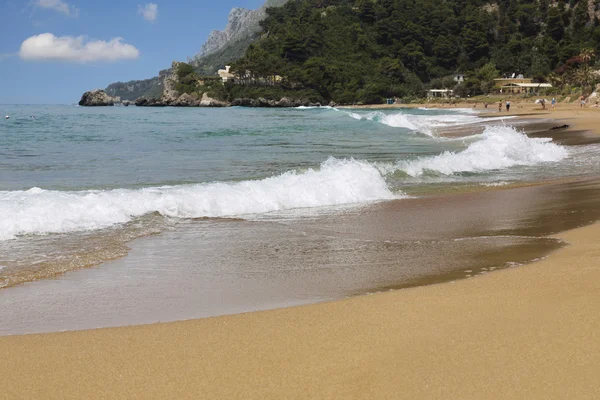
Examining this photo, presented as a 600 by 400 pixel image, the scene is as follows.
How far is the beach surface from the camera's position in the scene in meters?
3.01

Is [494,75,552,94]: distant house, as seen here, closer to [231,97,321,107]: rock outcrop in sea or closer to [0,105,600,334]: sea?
[231,97,321,107]: rock outcrop in sea

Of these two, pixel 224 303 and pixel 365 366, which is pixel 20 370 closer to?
pixel 224 303

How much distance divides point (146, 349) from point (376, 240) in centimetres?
418

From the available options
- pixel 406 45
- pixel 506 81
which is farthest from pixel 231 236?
pixel 406 45

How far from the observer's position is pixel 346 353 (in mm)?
3428

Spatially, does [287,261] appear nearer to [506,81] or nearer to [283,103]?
[506,81]

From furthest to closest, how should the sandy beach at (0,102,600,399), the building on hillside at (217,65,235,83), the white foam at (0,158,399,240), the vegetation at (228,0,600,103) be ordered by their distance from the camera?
1. the building on hillside at (217,65,235,83)
2. the vegetation at (228,0,600,103)
3. the white foam at (0,158,399,240)
4. the sandy beach at (0,102,600,399)

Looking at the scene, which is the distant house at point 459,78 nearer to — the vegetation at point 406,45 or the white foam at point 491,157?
the vegetation at point 406,45

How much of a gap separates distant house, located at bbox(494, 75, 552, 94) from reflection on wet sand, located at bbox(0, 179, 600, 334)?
104 m

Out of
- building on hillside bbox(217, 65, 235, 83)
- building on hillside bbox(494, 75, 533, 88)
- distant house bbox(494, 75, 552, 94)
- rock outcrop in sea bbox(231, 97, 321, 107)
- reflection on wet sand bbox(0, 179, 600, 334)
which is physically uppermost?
building on hillside bbox(217, 65, 235, 83)

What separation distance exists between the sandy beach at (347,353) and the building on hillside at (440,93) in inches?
4871

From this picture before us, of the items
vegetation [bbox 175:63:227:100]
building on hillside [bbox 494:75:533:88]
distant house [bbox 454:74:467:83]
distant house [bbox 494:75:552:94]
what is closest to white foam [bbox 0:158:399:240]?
distant house [bbox 494:75:552:94]

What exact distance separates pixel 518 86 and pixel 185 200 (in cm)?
11212

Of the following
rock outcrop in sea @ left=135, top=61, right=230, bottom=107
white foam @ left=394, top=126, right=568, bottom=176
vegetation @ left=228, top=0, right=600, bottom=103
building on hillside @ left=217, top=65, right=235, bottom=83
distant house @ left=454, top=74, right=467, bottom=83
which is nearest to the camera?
white foam @ left=394, top=126, right=568, bottom=176
